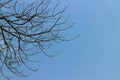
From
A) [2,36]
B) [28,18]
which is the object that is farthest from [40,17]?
[2,36]

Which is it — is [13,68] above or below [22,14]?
below

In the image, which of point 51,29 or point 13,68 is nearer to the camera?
point 51,29

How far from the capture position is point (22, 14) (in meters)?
9.02

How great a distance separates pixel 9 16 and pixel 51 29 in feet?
3.93

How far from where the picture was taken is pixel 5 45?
9.64 m

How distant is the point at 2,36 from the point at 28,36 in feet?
2.45

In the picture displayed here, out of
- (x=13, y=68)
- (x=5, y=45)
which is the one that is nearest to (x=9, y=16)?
(x=5, y=45)

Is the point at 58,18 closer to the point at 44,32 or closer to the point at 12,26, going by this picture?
the point at 44,32

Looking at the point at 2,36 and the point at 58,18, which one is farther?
the point at 2,36

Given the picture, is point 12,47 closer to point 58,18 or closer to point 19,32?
point 19,32

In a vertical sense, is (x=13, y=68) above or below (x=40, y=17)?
below

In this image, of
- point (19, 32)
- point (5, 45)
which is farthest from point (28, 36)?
point (5, 45)

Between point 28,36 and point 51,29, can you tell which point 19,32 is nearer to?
point 28,36

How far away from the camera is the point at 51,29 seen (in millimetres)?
8977
